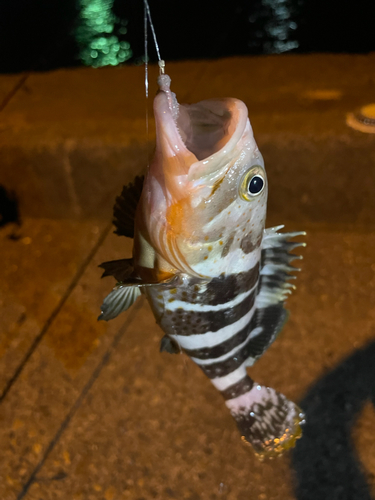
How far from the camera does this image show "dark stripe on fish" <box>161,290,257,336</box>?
1215 millimetres

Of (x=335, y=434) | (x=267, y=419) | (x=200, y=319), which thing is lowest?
(x=335, y=434)

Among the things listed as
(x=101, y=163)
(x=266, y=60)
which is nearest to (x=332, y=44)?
(x=266, y=60)

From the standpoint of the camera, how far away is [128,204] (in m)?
1.24

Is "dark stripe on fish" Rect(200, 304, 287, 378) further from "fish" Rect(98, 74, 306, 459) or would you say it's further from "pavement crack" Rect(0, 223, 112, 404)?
"pavement crack" Rect(0, 223, 112, 404)

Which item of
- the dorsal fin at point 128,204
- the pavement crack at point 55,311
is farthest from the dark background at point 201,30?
the dorsal fin at point 128,204

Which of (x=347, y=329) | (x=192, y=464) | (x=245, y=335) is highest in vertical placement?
(x=245, y=335)

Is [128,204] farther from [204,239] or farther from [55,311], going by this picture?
[55,311]

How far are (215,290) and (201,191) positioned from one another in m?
0.33

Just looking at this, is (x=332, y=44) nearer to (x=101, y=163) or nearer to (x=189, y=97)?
(x=189, y=97)

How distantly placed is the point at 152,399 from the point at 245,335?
93 cm

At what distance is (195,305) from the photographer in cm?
119

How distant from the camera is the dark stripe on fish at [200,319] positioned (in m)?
1.21

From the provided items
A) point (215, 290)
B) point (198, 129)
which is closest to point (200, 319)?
point (215, 290)

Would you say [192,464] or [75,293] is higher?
[75,293]
